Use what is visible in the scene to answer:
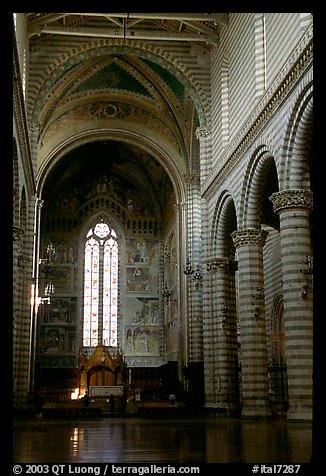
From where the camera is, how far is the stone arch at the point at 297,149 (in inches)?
733

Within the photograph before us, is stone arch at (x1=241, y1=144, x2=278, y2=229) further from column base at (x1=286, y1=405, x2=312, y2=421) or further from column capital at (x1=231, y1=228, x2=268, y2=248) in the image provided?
column base at (x1=286, y1=405, x2=312, y2=421)

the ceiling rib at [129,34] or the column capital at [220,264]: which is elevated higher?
the ceiling rib at [129,34]

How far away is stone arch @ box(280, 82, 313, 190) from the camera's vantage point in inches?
733

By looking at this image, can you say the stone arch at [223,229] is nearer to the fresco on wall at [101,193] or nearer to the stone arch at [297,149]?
the stone arch at [297,149]

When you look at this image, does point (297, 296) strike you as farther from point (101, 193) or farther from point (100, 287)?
point (101, 193)

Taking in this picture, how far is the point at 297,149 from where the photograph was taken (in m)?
18.9

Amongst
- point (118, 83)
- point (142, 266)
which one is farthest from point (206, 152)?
point (142, 266)

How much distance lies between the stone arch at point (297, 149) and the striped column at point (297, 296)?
389 millimetres

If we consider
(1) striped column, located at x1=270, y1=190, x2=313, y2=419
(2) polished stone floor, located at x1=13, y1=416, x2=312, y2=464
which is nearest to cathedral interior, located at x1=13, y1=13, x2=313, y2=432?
(1) striped column, located at x1=270, y1=190, x2=313, y2=419

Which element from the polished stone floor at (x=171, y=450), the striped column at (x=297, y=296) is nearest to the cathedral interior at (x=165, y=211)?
the striped column at (x=297, y=296)

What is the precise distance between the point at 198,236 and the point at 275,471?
88.6 feet

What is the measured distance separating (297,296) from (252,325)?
4.44 meters

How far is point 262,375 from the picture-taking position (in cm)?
2194

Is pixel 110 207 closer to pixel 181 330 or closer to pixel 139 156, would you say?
pixel 139 156
